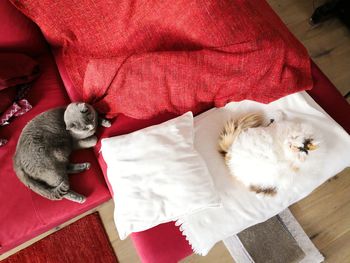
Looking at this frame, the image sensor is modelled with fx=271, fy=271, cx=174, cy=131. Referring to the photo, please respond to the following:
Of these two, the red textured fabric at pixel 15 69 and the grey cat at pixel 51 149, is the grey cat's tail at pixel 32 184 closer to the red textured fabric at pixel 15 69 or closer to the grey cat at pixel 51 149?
the grey cat at pixel 51 149

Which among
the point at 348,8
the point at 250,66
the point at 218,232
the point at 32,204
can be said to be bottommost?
the point at 32,204

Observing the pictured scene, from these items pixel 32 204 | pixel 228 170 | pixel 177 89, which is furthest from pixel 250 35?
pixel 32 204

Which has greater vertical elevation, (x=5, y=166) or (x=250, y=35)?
(x=250, y=35)

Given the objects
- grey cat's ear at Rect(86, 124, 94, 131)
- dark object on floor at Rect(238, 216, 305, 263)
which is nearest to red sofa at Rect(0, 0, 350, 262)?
grey cat's ear at Rect(86, 124, 94, 131)

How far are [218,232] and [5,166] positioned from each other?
0.93 metres

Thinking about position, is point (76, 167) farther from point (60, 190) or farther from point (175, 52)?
point (175, 52)

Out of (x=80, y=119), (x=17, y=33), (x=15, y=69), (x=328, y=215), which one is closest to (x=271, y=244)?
(x=328, y=215)

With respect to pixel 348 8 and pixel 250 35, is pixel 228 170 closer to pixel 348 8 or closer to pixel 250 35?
pixel 250 35

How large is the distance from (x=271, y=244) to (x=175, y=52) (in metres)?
1.06

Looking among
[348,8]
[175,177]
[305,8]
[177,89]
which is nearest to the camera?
[175,177]

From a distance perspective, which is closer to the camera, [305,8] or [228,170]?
[228,170]

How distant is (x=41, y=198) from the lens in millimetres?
1129

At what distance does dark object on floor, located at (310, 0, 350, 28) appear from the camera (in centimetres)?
175

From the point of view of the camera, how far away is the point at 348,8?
5.72 ft
